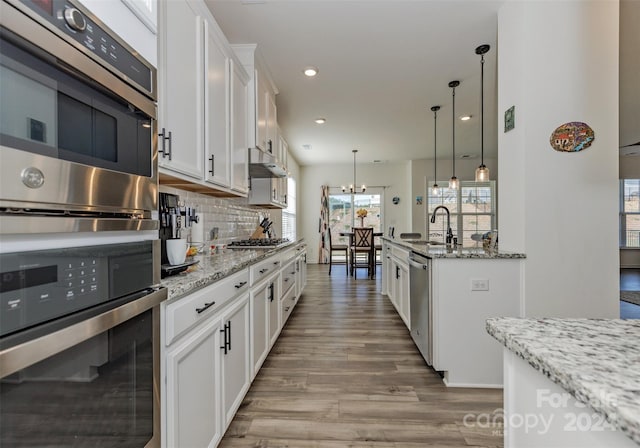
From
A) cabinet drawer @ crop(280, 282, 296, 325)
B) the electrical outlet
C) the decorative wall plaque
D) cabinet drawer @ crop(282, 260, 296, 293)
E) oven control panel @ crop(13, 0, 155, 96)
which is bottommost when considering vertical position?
cabinet drawer @ crop(280, 282, 296, 325)

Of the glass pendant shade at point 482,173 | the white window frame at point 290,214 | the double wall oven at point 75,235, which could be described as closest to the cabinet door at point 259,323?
the double wall oven at point 75,235

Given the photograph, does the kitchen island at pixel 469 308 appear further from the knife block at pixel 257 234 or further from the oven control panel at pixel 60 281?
the knife block at pixel 257 234

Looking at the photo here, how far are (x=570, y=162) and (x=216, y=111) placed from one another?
236 centimetres

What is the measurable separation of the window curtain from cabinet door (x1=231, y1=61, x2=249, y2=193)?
18.7ft

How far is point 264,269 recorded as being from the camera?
86.7 inches

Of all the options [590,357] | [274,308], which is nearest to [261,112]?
[274,308]

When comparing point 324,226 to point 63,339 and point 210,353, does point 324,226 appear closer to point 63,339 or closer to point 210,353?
point 210,353

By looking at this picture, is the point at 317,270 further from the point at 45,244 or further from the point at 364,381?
the point at 45,244

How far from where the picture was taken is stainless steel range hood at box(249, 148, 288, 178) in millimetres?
2770


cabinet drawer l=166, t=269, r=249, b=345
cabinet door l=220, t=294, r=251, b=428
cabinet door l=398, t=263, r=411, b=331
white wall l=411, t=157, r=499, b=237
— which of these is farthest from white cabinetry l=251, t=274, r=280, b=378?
white wall l=411, t=157, r=499, b=237

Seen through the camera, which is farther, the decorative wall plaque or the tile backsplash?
the tile backsplash

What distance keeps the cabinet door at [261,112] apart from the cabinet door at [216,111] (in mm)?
614

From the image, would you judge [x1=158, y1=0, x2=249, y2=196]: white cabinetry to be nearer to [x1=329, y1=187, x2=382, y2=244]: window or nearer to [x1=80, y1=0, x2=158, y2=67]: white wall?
[x1=80, y1=0, x2=158, y2=67]: white wall

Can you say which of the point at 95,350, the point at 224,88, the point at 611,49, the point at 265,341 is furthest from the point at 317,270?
the point at 95,350
